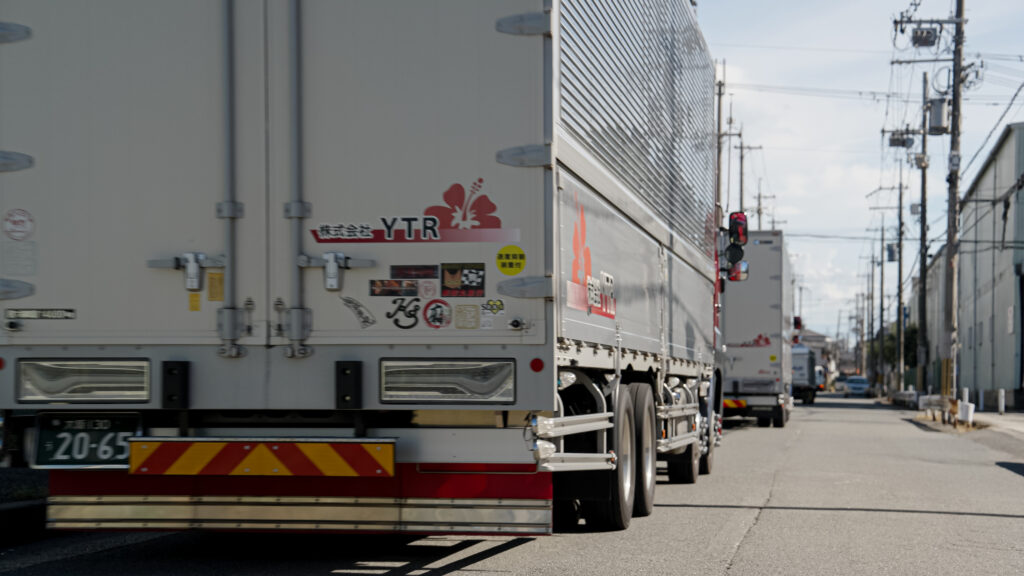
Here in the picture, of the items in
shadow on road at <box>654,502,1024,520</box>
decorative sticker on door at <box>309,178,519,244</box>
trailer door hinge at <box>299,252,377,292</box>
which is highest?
decorative sticker on door at <box>309,178,519,244</box>

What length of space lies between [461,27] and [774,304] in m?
20.9

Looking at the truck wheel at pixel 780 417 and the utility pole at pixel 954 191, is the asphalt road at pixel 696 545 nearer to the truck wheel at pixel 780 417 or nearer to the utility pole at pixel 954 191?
the truck wheel at pixel 780 417

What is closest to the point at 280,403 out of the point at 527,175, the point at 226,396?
the point at 226,396

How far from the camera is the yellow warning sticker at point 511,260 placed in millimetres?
6672

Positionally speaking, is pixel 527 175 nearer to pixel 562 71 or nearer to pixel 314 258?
pixel 562 71

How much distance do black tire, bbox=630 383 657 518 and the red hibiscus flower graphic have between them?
3.21 m

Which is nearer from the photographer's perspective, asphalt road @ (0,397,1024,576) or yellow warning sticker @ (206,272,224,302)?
yellow warning sticker @ (206,272,224,302)

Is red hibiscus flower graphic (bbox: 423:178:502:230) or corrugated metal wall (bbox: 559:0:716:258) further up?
corrugated metal wall (bbox: 559:0:716:258)

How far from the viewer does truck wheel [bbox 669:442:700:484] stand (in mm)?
13312

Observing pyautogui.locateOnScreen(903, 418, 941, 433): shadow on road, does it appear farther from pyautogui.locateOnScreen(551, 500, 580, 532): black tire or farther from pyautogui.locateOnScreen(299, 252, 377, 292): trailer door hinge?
pyautogui.locateOnScreen(299, 252, 377, 292): trailer door hinge

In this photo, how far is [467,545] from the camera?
8586 millimetres

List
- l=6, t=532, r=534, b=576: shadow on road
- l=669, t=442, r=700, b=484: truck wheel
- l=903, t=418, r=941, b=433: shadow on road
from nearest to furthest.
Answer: l=6, t=532, r=534, b=576: shadow on road < l=669, t=442, r=700, b=484: truck wheel < l=903, t=418, r=941, b=433: shadow on road

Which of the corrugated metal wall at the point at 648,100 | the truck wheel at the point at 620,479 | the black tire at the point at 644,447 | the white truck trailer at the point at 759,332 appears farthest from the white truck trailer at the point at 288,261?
the white truck trailer at the point at 759,332

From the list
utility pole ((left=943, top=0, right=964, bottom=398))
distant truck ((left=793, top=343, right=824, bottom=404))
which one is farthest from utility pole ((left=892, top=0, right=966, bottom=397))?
distant truck ((left=793, top=343, right=824, bottom=404))
